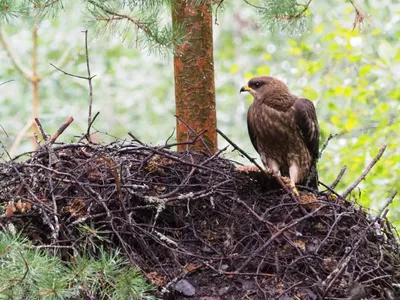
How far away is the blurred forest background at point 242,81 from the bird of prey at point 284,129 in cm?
117

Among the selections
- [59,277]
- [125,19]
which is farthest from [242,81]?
[59,277]

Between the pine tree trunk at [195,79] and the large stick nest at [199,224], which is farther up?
the pine tree trunk at [195,79]

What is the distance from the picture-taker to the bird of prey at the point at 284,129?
392 cm

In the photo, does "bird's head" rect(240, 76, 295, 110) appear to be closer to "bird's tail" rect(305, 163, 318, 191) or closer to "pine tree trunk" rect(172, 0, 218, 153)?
"pine tree trunk" rect(172, 0, 218, 153)

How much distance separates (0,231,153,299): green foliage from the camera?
88.4 inches

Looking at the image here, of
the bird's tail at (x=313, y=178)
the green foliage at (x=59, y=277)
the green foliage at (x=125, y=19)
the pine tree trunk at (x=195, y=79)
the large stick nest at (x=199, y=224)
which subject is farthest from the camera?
the bird's tail at (x=313, y=178)

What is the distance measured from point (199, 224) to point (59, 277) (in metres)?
0.86

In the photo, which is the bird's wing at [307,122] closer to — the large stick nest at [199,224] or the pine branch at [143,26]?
the large stick nest at [199,224]

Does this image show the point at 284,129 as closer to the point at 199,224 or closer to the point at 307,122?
the point at 307,122

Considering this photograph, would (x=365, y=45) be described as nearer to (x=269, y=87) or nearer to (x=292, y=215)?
(x=269, y=87)

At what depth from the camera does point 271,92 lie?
402cm

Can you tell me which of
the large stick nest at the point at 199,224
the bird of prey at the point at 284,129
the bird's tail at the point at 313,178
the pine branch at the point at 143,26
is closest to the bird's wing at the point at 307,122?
the bird of prey at the point at 284,129

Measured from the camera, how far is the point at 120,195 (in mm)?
2777

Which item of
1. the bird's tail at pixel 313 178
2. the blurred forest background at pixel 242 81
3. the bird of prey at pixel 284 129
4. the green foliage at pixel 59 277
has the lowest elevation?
the green foliage at pixel 59 277
